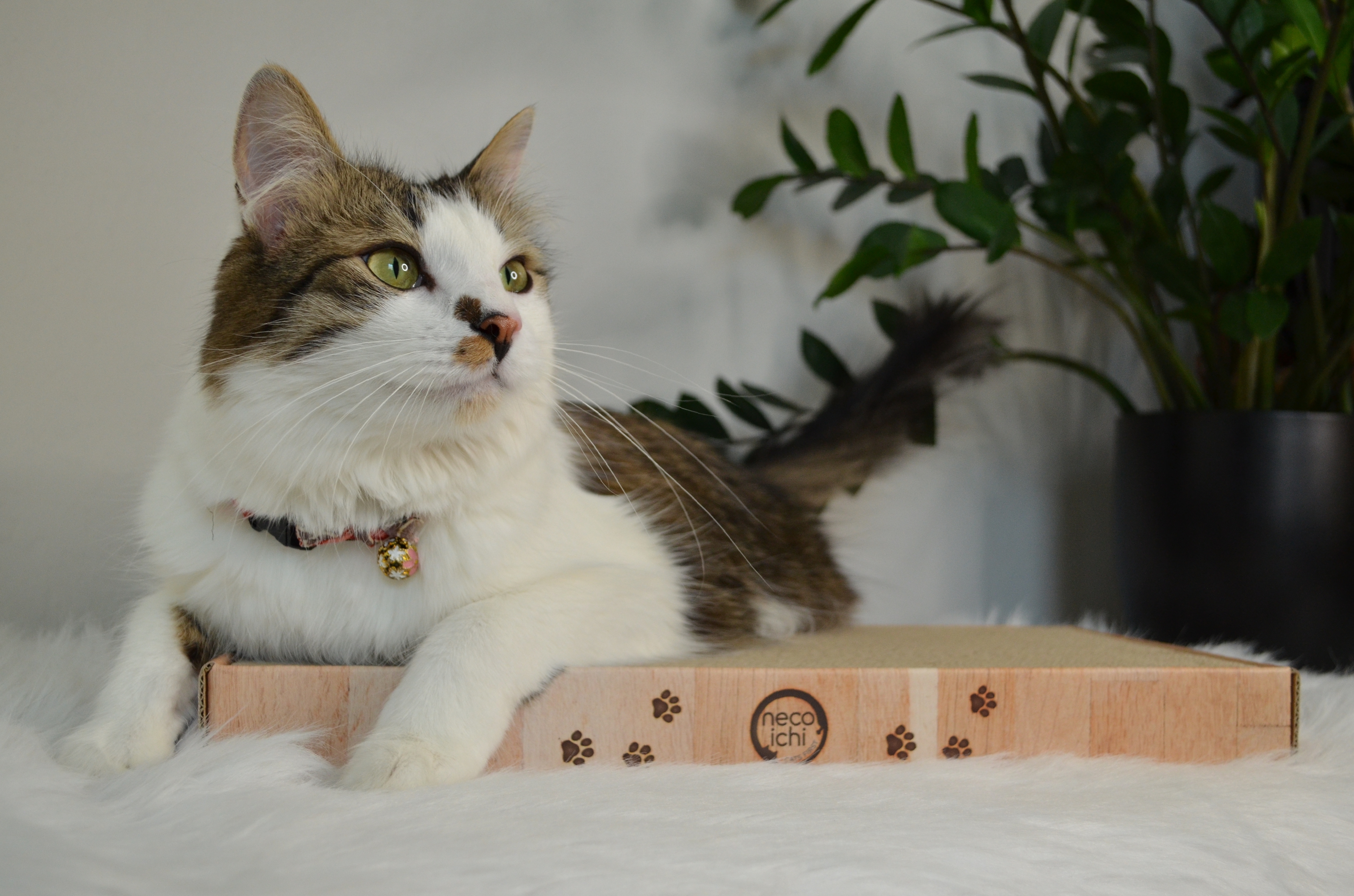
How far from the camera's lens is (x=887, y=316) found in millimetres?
1704

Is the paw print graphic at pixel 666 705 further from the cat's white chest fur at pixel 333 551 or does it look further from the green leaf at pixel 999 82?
the green leaf at pixel 999 82

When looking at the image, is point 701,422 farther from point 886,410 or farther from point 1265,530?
point 1265,530

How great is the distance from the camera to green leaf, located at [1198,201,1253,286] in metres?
1.42

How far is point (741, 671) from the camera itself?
0.83 m

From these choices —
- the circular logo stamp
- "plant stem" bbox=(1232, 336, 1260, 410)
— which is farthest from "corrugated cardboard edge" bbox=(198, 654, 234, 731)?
"plant stem" bbox=(1232, 336, 1260, 410)

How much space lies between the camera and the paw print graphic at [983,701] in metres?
0.85

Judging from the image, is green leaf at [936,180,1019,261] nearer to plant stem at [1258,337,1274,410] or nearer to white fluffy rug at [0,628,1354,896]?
plant stem at [1258,337,1274,410]

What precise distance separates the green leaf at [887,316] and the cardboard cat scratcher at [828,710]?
0.90 metres

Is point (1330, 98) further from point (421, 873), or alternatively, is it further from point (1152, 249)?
point (421, 873)

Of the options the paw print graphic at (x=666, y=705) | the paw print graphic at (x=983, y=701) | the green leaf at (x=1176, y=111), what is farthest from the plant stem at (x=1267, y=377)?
the paw print graphic at (x=666, y=705)

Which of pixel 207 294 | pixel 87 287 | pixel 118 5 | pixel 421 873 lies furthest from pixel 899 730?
pixel 118 5

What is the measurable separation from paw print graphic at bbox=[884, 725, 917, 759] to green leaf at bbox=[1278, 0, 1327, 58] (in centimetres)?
87

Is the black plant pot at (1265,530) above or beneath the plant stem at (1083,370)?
beneath

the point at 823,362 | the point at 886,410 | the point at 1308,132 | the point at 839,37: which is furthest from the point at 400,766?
the point at 1308,132
